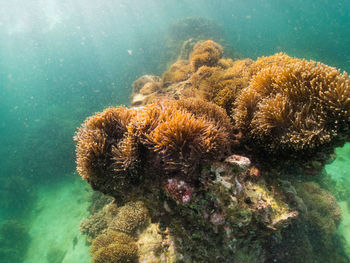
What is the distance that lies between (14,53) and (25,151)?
5814 cm

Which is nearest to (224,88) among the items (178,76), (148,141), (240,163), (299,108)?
(299,108)

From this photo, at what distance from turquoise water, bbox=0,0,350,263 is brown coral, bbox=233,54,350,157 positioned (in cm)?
1008

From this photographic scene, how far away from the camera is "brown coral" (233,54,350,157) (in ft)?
8.01

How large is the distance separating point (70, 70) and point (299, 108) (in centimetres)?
5868

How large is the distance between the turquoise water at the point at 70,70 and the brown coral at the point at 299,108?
1008 cm

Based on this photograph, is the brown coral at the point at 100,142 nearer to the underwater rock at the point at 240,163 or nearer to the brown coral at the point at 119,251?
the underwater rock at the point at 240,163

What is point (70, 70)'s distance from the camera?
4975 centimetres

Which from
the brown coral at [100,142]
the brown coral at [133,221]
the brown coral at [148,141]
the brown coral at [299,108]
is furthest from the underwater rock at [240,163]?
the brown coral at [133,221]

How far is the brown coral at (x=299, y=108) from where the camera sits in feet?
8.01

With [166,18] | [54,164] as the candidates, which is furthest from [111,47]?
[54,164]

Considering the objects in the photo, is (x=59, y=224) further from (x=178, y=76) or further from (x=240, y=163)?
(x=240, y=163)

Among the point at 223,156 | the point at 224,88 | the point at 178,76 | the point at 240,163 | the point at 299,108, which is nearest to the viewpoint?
the point at 299,108

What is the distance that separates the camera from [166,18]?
77.5 meters

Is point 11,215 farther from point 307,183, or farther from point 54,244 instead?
point 307,183
